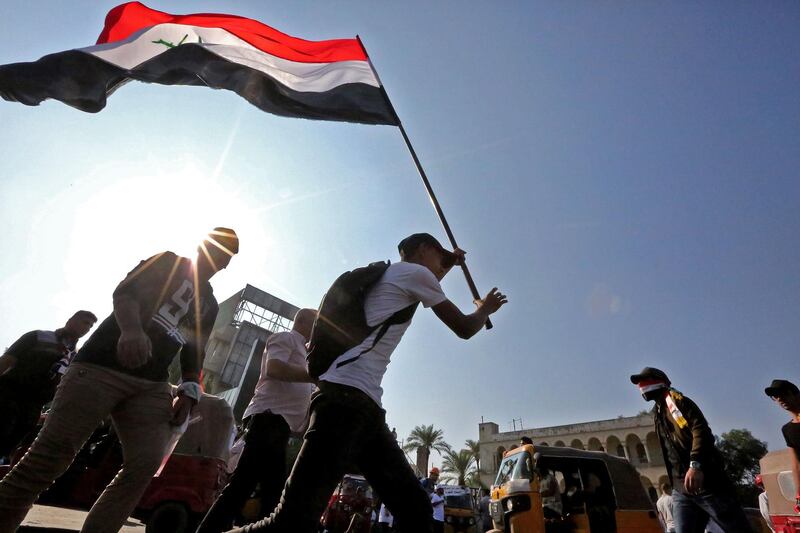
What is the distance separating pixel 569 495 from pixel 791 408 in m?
4.32

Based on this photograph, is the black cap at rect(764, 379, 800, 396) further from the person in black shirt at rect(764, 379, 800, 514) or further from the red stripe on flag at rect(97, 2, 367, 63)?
the red stripe on flag at rect(97, 2, 367, 63)

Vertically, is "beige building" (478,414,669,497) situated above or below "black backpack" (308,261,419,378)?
above

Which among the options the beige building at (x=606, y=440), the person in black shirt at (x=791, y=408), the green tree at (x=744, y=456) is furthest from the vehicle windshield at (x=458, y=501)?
the green tree at (x=744, y=456)

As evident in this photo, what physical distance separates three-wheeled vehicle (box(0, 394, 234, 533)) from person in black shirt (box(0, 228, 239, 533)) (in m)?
2.59

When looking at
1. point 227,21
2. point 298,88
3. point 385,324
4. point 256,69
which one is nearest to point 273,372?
point 385,324

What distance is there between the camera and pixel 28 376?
14.0 feet

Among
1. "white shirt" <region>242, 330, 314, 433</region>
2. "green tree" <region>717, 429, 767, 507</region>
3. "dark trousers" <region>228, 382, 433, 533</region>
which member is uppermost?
"green tree" <region>717, 429, 767, 507</region>

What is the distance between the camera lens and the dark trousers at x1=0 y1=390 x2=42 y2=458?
399cm

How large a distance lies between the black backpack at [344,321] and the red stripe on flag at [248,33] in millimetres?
3535

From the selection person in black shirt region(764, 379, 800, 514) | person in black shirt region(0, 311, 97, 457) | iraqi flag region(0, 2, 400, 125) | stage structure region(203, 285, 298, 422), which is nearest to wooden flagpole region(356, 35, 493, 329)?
iraqi flag region(0, 2, 400, 125)

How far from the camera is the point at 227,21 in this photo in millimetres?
4789

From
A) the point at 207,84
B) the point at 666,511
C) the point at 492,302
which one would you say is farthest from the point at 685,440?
the point at 666,511

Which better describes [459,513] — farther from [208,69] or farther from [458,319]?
[208,69]

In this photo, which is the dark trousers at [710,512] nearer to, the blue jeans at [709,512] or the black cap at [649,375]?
the blue jeans at [709,512]
